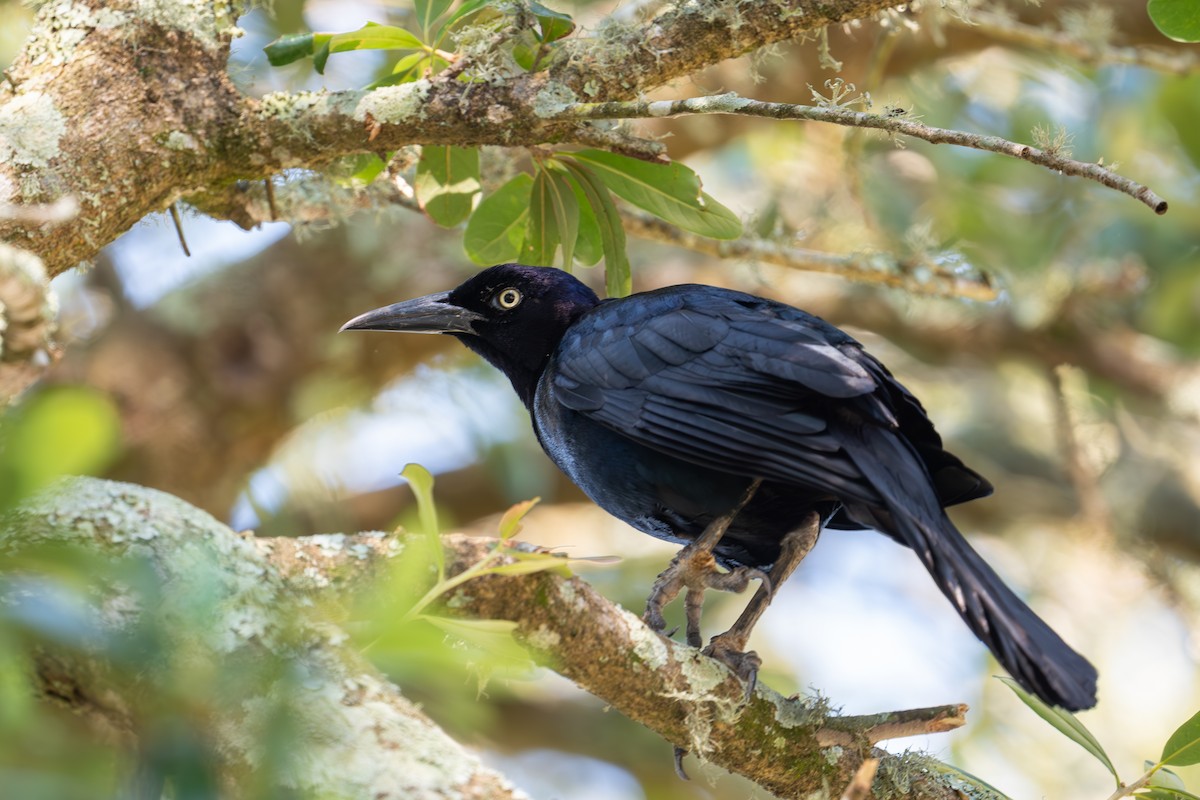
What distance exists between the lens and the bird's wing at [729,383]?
9.50 ft

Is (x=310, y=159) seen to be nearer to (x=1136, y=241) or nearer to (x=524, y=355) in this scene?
(x=524, y=355)

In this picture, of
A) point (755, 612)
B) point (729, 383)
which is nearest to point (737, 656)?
point (755, 612)

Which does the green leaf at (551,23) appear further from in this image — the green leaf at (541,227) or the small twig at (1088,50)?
the small twig at (1088,50)

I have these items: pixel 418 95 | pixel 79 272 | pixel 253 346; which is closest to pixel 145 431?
pixel 253 346

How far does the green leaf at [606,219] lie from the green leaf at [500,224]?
17 centimetres

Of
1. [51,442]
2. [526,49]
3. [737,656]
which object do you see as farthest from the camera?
[526,49]

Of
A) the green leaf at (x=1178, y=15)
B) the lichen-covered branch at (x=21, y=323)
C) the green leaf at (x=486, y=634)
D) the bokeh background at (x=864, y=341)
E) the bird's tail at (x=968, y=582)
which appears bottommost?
the bokeh background at (x=864, y=341)

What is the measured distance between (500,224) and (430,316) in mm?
527

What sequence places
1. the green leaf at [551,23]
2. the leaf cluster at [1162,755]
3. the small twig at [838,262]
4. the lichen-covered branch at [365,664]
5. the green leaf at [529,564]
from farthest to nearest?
1. the small twig at [838,262]
2. the green leaf at [551,23]
3. the leaf cluster at [1162,755]
4. the green leaf at [529,564]
5. the lichen-covered branch at [365,664]

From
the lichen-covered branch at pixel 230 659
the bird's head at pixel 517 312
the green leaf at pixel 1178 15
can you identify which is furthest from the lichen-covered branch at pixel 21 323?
the green leaf at pixel 1178 15

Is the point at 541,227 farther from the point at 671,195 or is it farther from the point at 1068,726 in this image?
the point at 1068,726

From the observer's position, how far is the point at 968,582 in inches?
102

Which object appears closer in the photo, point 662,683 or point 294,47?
point 662,683

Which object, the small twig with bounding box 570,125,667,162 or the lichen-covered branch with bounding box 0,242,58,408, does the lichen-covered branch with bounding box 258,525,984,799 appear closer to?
the lichen-covered branch with bounding box 0,242,58,408
